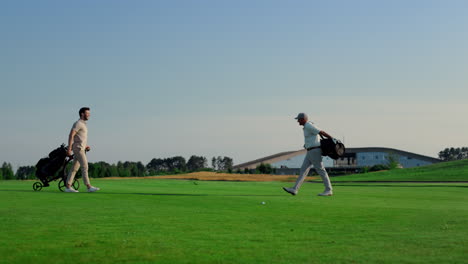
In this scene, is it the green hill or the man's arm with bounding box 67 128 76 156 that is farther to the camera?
the green hill

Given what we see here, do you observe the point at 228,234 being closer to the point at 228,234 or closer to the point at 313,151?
the point at 228,234

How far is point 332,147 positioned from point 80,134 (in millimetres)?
7907

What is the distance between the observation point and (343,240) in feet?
25.0

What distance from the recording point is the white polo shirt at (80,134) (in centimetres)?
1839

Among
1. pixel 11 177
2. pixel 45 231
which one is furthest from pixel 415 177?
pixel 45 231

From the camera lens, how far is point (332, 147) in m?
17.4

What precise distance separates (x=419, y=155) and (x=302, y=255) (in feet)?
343

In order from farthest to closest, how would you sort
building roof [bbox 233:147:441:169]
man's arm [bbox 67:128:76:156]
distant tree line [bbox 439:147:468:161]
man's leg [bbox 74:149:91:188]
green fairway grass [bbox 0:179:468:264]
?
distant tree line [bbox 439:147:468:161]
building roof [bbox 233:147:441:169]
man's leg [bbox 74:149:91:188]
man's arm [bbox 67:128:76:156]
green fairway grass [bbox 0:179:468:264]

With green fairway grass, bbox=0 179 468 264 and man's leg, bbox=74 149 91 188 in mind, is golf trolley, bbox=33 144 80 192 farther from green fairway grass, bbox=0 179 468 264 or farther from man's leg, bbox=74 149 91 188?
green fairway grass, bbox=0 179 468 264

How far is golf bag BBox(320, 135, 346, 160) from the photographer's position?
1738 centimetres

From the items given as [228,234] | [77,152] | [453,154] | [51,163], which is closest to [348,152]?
[453,154]

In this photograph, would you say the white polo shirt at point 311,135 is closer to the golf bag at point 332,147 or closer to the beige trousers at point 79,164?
the golf bag at point 332,147

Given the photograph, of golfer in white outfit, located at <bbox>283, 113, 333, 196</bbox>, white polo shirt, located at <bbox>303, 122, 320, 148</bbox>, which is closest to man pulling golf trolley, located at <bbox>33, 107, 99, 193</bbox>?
golfer in white outfit, located at <bbox>283, 113, 333, 196</bbox>

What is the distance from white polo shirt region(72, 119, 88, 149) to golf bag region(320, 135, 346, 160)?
749 centimetres
